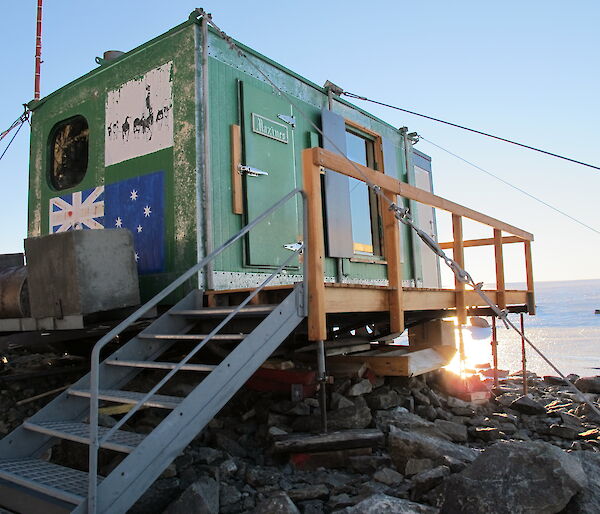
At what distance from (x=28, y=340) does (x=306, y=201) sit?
2953 millimetres

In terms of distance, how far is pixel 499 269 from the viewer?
23.2ft

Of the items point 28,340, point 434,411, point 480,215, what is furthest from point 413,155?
point 28,340

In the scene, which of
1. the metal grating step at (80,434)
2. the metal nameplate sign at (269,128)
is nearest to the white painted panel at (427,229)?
the metal nameplate sign at (269,128)

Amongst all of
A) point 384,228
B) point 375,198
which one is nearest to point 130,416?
point 384,228

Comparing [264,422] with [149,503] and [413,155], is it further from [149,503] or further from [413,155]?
[413,155]

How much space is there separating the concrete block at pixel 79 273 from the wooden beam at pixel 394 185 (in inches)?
78.2

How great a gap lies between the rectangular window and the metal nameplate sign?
Answer: 1320 millimetres

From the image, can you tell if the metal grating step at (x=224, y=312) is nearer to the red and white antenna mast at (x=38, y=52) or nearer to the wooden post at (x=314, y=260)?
the wooden post at (x=314, y=260)

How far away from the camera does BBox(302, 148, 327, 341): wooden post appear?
3.76 metres

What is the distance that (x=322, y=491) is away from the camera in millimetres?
3502

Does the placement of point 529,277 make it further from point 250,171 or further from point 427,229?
point 250,171

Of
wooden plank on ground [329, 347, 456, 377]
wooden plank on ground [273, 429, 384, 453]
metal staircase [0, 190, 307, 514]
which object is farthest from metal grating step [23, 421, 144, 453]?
wooden plank on ground [329, 347, 456, 377]

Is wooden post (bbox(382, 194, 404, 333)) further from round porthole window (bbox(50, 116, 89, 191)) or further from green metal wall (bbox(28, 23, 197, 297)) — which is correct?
round porthole window (bbox(50, 116, 89, 191))

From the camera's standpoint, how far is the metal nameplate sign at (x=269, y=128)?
5672 millimetres
